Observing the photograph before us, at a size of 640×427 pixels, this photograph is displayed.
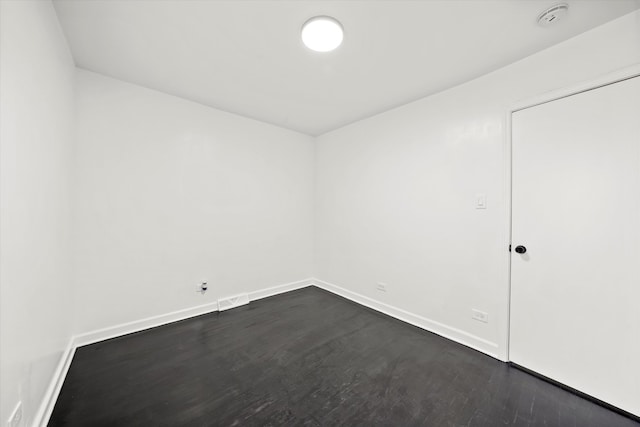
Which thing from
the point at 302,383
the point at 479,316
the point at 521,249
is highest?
the point at 521,249

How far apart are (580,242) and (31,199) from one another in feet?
11.5

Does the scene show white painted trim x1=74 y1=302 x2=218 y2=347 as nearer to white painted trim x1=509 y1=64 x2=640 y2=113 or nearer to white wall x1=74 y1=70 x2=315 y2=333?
white wall x1=74 y1=70 x2=315 y2=333

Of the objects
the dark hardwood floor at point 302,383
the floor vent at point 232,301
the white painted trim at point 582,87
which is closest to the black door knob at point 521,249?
the dark hardwood floor at point 302,383

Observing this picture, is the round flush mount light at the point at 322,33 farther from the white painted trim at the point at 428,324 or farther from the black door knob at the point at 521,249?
the white painted trim at the point at 428,324

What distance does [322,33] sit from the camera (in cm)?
165

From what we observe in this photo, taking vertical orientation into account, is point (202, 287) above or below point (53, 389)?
above

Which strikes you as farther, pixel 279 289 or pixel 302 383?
pixel 279 289

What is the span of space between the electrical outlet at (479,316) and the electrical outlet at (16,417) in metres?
3.09

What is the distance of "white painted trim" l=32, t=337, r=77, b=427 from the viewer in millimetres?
1356

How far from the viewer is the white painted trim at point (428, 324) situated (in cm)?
215

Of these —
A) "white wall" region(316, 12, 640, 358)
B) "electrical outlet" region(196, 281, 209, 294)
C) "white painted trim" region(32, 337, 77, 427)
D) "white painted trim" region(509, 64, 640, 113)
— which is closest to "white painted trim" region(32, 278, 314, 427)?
"white painted trim" region(32, 337, 77, 427)

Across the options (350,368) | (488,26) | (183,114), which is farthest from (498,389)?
(183,114)

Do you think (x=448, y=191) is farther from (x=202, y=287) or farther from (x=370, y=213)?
(x=202, y=287)

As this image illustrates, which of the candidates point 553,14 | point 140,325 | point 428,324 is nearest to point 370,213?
point 428,324
